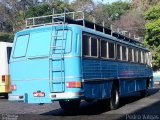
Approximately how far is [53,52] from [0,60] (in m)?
9.79

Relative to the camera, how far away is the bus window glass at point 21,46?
13875 mm

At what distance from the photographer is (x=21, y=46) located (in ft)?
46.1

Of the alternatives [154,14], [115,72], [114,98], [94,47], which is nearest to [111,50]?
[115,72]

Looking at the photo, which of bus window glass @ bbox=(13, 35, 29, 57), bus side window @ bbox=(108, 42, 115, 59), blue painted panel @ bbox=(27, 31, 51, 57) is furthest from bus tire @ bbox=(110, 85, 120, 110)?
bus window glass @ bbox=(13, 35, 29, 57)

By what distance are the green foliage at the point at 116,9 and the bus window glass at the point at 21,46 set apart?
82.8 meters

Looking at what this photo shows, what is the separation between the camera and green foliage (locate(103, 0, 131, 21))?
97.9m

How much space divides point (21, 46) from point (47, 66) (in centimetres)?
149

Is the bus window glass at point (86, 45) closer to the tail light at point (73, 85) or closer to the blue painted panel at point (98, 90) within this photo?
the blue painted panel at point (98, 90)

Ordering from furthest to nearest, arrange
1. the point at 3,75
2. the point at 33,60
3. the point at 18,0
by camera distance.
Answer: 1. the point at 18,0
2. the point at 3,75
3. the point at 33,60

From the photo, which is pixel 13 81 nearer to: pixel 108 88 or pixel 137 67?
pixel 108 88

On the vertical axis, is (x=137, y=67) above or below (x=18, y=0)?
below

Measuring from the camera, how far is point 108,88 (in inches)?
592

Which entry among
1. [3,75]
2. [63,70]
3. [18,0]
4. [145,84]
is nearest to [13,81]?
[63,70]

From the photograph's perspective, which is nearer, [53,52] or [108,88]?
[53,52]
